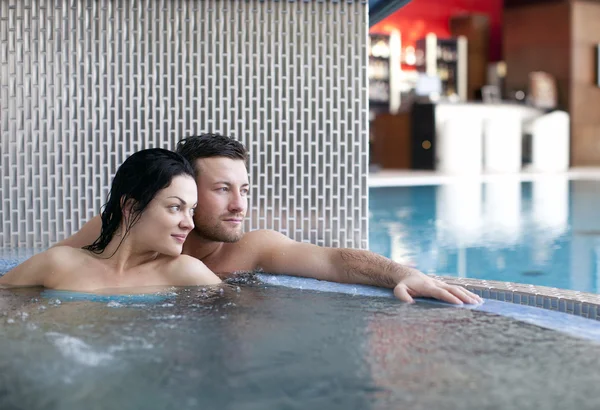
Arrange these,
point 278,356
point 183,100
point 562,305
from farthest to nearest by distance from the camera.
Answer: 1. point 183,100
2. point 562,305
3. point 278,356

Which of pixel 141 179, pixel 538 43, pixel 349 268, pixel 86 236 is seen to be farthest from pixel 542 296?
pixel 538 43

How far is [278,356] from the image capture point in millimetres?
1849

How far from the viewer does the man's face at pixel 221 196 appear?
8.93 feet

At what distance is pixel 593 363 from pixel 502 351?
0.66 feet

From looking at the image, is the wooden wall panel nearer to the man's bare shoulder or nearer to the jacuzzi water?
the man's bare shoulder

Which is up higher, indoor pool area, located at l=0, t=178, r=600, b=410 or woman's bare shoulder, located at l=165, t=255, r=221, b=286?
woman's bare shoulder, located at l=165, t=255, r=221, b=286

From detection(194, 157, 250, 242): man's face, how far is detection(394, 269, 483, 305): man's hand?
0.60 m

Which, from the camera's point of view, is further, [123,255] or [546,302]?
[546,302]

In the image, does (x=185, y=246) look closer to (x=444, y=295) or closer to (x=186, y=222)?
(x=186, y=222)

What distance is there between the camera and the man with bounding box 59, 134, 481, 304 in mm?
2721

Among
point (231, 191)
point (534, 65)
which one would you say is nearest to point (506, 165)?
point (534, 65)

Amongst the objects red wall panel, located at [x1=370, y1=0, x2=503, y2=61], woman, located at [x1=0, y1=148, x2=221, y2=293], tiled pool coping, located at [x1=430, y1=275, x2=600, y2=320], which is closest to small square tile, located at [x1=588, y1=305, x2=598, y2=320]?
tiled pool coping, located at [x1=430, y1=275, x2=600, y2=320]

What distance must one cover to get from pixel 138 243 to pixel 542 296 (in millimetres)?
1333

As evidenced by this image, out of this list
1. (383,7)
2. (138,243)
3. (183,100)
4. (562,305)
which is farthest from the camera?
(383,7)
